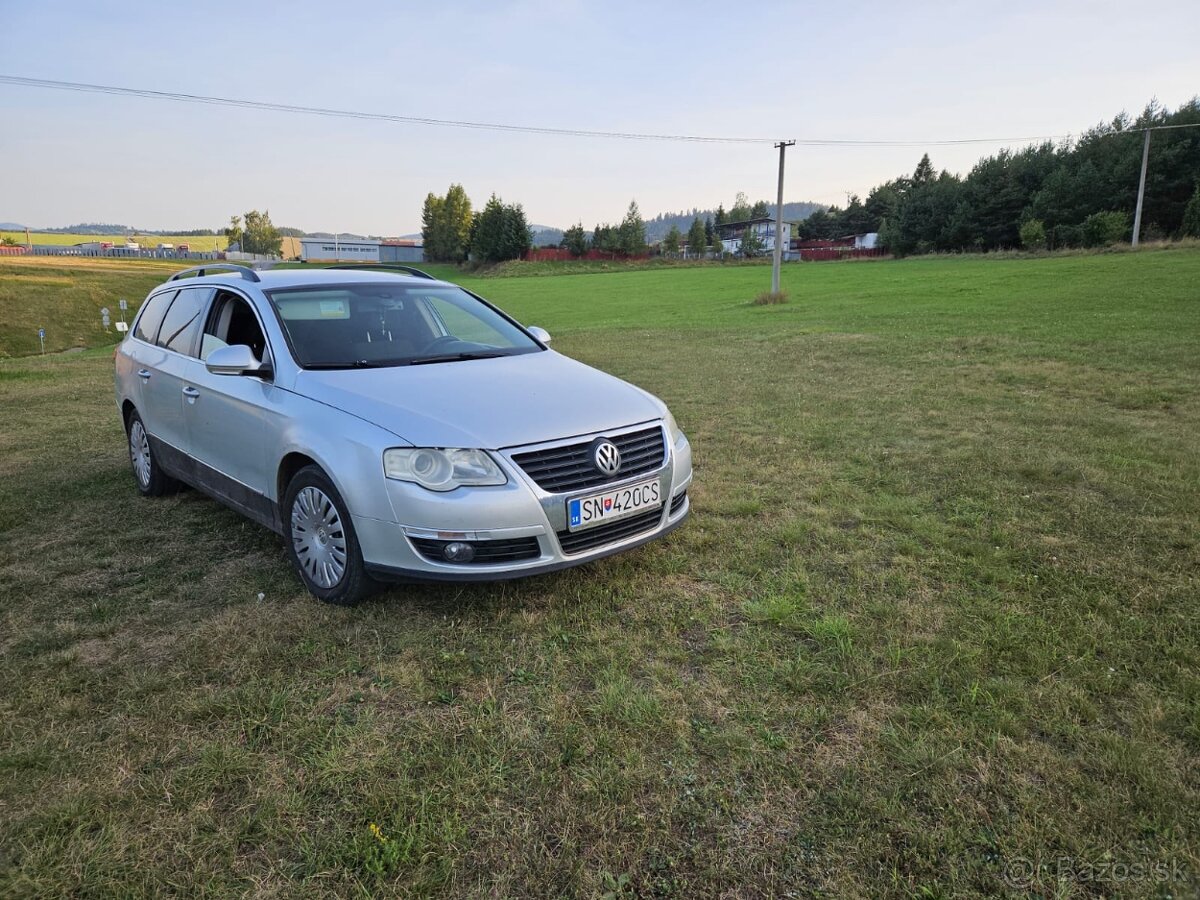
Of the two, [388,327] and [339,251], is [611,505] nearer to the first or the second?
[388,327]

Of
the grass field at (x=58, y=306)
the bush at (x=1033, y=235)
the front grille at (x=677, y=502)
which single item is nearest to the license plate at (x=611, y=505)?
the front grille at (x=677, y=502)

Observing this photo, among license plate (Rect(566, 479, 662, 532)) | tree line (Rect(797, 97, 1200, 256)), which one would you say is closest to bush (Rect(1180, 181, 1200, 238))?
tree line (Rect(797, 97, 1200, 256))

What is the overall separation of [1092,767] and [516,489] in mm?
2330

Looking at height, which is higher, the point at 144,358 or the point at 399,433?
the point at 144,358

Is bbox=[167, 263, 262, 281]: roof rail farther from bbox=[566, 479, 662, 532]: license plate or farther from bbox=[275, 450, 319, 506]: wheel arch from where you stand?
bbox=[566, 479, 662, 532]: license plate

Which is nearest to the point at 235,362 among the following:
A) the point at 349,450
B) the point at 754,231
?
the point at 349,450

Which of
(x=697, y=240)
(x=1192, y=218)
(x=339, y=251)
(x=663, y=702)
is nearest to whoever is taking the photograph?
(x=663, y=702)

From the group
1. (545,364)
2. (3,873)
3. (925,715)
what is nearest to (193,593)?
(3,873)

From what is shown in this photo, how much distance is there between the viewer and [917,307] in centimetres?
1820

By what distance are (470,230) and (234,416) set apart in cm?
9924

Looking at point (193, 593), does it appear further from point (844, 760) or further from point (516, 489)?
point (844, 760)

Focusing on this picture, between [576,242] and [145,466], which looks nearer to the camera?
[145,466]

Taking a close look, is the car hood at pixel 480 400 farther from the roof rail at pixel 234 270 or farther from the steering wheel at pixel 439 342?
the roof rail at pixel 234 270

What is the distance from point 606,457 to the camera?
343 cm
